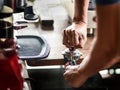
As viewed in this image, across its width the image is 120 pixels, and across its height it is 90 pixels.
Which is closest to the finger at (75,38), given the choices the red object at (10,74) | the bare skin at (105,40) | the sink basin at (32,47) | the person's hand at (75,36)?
the person's hand at (75,36)

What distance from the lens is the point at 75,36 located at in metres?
1.19

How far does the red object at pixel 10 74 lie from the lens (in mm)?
803

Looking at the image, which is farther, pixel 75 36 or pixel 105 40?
pixel 75 36

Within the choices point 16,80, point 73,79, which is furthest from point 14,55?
point 73,79

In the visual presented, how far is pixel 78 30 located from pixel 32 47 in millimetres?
204

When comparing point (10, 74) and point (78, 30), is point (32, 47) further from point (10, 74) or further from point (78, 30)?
point (10, 74)

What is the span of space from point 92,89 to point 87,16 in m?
0.32

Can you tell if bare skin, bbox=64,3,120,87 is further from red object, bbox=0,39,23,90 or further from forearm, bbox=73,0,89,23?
forearm, bbox=73,0,89,23

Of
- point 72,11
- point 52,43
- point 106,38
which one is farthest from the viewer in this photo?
point 72,11

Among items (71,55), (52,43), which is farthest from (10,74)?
(52,43)

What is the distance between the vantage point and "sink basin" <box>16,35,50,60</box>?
1182 millimetres

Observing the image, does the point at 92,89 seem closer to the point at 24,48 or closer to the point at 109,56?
the point at 24,48

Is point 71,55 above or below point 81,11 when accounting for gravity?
below

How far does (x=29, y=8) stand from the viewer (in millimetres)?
1604
